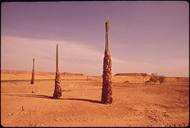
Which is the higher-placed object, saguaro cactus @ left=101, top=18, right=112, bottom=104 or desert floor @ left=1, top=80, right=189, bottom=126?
saguaro cactus @ left=101, top=18, right=112, bottom=104

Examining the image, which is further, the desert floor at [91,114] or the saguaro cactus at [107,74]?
the saguaro cactus at [107,74]

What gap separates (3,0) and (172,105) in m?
16.7

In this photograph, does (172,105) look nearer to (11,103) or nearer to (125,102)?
(125,102)

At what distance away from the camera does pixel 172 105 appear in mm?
22344

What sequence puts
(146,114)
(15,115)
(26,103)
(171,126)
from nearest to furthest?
(171,126) → (15,115) → (146,114) → (26,103)

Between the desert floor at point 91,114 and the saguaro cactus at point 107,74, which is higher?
the saguaro cactus at point 107,74

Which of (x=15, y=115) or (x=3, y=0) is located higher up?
(x=3, y=0)

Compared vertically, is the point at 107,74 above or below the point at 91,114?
above

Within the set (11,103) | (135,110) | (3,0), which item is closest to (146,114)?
(135,110)

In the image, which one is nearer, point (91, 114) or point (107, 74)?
point (91, 114)

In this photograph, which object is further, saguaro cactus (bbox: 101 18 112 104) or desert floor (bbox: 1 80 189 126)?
saguaro cactus (bbox: 101 18 112 104)

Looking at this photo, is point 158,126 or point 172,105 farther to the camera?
point 172,105

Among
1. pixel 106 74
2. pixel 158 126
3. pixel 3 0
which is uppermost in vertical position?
pixel 3 0

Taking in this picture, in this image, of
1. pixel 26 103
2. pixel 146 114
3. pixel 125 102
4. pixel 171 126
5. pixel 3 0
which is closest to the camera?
pixel 3 0
